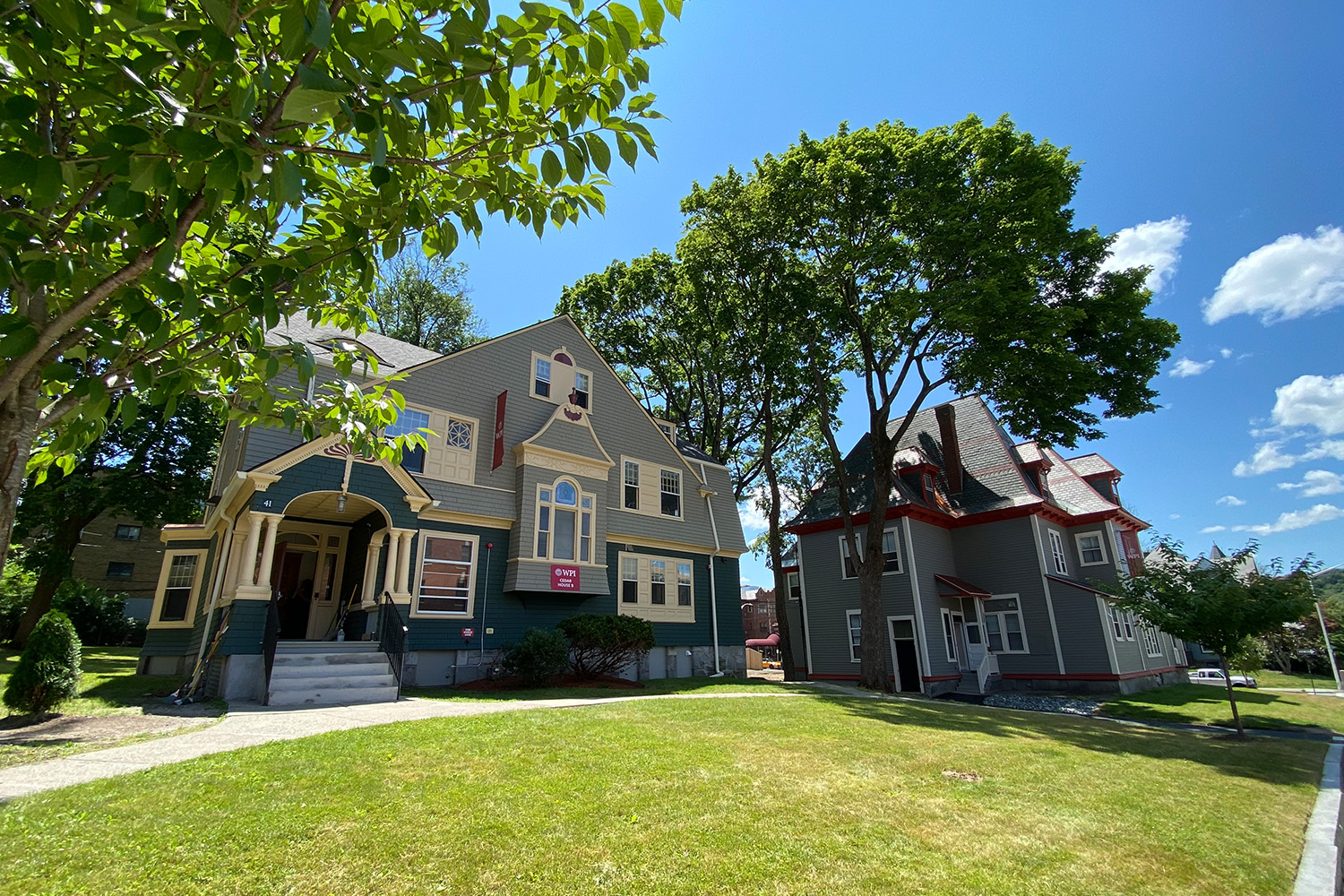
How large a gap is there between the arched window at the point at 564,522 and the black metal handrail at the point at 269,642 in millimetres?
6236

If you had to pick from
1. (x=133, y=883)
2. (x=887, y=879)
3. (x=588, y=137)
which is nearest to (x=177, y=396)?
(x=588, y=137)

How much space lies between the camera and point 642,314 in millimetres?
29531

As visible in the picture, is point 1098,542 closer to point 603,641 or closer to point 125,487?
point 603,641

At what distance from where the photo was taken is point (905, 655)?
22.6m

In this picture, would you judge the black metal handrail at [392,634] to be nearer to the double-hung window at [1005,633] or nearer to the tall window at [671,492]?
the tall window at [671,492]

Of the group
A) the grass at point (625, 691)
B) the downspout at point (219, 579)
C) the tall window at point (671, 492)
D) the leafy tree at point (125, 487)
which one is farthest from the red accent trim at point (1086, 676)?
the leafy tree at point (125, 487)

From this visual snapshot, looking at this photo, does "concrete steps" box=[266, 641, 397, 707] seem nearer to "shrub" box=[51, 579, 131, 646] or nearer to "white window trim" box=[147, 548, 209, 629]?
"white window trim" box=[147, 548, 209, 629]

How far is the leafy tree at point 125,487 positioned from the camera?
2198cm

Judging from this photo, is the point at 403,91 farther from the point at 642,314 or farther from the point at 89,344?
the point at 642,314

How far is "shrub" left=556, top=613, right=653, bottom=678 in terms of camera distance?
15.7m

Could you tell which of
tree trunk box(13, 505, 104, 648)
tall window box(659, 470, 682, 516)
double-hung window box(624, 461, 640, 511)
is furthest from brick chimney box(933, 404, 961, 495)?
tree trunk box(13, 505, 104, 648)

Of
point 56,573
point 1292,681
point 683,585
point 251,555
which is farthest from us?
point 1292,681

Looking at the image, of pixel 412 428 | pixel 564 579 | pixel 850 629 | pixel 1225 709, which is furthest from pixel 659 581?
pixel 1225 709

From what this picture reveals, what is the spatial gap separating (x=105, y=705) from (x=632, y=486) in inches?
517
